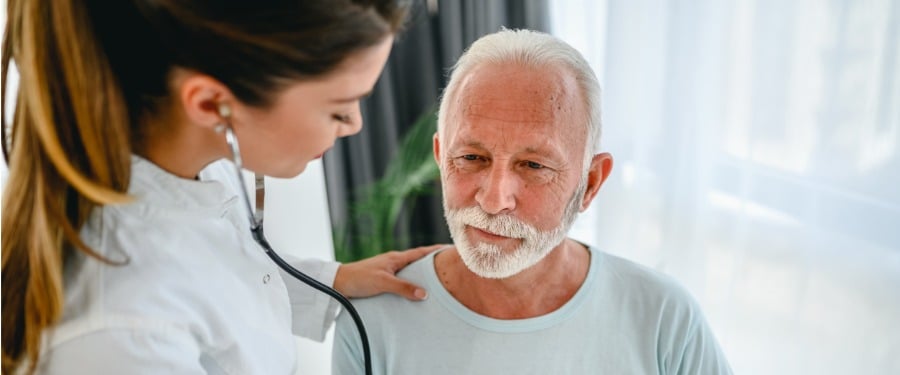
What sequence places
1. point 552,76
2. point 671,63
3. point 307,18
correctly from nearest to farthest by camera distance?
point 307,18 < point 552,76 < point 671,63

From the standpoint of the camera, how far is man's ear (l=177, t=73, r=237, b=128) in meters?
0.82

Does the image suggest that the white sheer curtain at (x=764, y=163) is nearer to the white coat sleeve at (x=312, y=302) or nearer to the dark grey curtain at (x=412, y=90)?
the dark grey curtain at (x=412, y=90)

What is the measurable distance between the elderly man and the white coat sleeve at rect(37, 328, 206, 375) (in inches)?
23.3

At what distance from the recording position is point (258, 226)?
3.63 ft

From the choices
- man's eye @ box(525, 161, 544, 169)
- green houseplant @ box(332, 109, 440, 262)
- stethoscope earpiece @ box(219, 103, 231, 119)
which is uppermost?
stethoscope earpiece @ box(219, 103, 231, 119)

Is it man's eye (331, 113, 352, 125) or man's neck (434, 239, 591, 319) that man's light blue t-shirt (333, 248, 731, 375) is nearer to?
man's neck (434, 239, 591, 319)

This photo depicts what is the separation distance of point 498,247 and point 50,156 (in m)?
0.72

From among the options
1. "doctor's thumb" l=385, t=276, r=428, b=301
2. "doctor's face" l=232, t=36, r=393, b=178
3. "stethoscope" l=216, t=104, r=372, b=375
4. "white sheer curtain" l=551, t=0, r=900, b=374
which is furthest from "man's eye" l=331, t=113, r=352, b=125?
"white sheer curtain" l=551, t=0, r=900, b=374

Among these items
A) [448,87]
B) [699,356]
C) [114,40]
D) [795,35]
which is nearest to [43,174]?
[114,40]

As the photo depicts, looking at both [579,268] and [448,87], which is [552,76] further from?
[579,268]

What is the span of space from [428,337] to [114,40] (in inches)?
30.8

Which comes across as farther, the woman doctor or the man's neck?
the man's neck

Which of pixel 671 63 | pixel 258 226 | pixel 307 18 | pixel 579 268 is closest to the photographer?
pixel 307 18

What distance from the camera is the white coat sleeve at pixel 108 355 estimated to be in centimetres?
83
